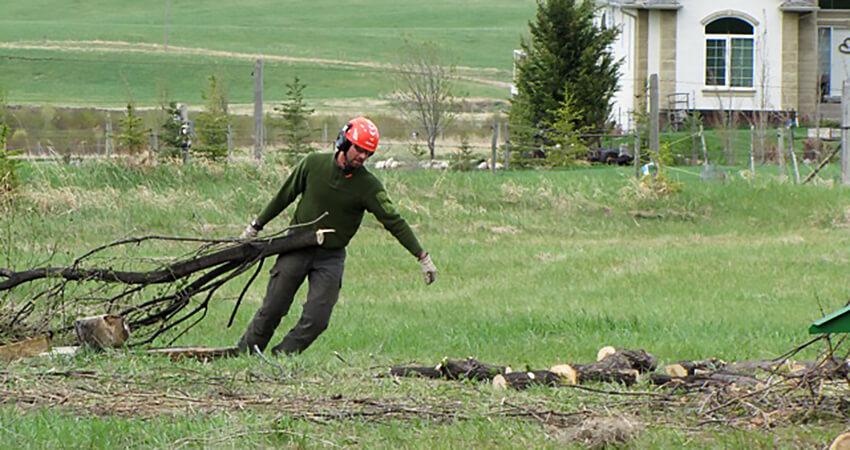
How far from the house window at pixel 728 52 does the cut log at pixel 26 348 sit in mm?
34644

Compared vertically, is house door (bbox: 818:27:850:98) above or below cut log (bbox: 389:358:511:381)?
above

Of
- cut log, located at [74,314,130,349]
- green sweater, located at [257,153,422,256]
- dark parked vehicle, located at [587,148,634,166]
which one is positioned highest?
dark parked vehicle, located at [587,148,634,166]

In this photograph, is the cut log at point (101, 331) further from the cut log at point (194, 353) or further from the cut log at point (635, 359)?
the cut log at point (635, 359)

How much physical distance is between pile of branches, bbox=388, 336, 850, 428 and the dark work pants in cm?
139

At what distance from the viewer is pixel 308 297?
9961 millimetres

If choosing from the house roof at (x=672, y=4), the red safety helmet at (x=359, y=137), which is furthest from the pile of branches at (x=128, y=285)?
the house roof at (x=672, y=4)

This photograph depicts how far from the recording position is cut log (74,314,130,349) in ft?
30.5

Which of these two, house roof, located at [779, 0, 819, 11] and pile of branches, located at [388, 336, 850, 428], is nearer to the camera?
pile of branches, located at [388, 336, 850, 428]

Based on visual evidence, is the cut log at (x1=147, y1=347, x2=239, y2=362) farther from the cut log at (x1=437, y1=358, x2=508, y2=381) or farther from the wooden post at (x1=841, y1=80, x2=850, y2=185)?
the wooden post at (x1=841, y1=80, x2=850, y2=185)

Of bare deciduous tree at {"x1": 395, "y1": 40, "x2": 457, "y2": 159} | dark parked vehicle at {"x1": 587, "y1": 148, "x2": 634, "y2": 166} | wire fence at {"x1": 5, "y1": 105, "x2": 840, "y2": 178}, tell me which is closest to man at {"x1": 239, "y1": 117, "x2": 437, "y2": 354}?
wire fence at {"x1": 5, "y1": 105, "x2": 840, "y2": 178}

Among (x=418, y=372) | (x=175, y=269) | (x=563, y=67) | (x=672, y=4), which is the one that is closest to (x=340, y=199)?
(x=175, y=269)

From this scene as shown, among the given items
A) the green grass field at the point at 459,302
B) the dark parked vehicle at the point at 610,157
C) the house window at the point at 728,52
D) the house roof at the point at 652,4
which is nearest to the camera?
the green grass field at the point at 459,302

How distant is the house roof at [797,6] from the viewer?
134 feet

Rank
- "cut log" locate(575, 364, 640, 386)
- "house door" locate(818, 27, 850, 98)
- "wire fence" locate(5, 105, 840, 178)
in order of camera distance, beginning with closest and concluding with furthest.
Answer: "cut log" locate(575, 364, 640, 386), "wire fence" locate(5, 105, 840, 178), "house door" locate(818, 27, 850, 98)
